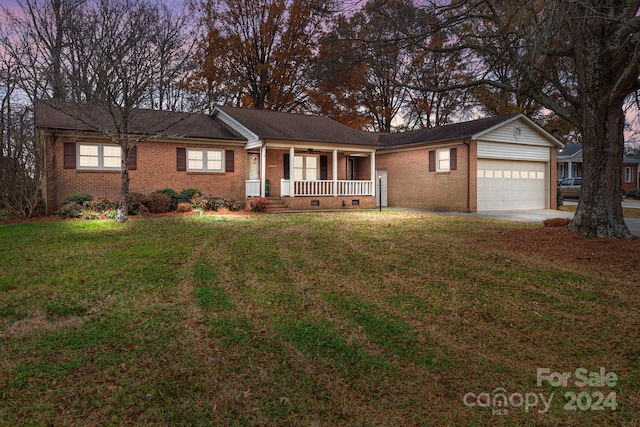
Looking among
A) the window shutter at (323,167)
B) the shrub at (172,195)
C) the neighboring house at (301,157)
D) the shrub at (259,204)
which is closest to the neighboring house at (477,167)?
the neighboring house at (301,157)

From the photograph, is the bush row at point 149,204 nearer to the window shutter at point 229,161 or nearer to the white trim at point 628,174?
the window shutter at point 229,161

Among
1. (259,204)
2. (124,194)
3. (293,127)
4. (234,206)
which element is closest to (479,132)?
(293,127)

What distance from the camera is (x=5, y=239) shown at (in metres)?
9.37

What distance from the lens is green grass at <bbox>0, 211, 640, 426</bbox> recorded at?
10.4 ft

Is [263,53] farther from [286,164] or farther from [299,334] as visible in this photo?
[299,334]

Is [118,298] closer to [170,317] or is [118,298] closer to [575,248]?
[170,317]

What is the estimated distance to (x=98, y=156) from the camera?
54.1 feet

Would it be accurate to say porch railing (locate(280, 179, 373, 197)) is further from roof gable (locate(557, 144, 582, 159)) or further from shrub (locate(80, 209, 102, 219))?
roof gable (locate(557, 144, 582, 159))

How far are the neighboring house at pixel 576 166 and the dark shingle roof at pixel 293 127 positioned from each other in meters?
26.1

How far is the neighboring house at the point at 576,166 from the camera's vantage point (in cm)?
3875

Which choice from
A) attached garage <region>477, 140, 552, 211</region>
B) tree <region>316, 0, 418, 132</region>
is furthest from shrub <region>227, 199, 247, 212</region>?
attached garage <region>477, 140, 552, 211</region>

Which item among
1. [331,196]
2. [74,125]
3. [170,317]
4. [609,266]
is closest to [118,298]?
[170,317]

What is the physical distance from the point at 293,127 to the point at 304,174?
2.45 meters

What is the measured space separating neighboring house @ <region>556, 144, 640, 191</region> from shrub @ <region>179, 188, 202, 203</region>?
115 ft
